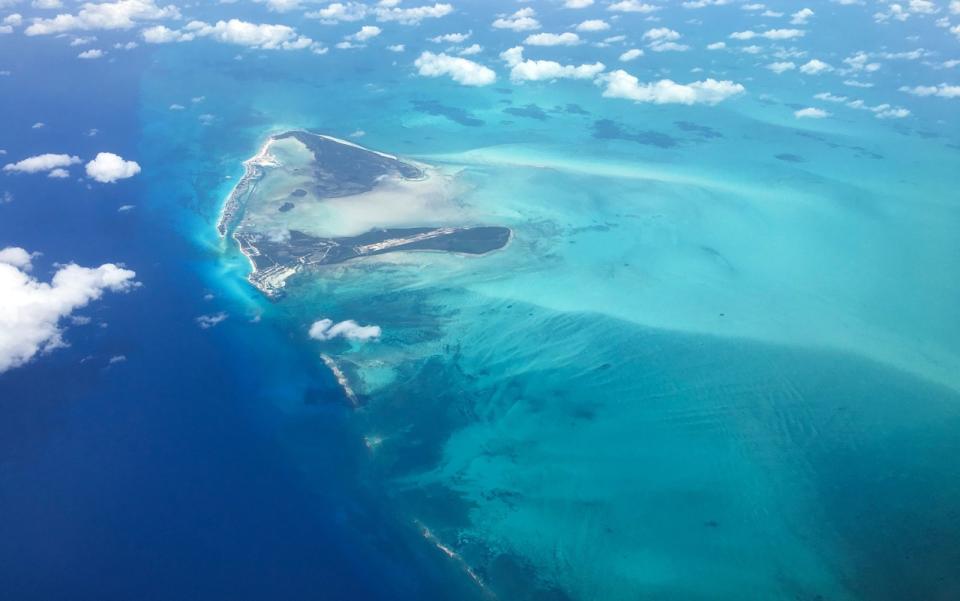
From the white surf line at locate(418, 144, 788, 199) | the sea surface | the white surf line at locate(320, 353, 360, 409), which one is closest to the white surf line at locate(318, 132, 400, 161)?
the white surf line at locate(418, 144, 788, 199)

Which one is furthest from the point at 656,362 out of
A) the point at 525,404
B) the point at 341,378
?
the point at 341,378

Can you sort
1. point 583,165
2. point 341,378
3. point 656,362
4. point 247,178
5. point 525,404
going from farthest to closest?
point 583,165 < point 247,178 < point 656,362 < point 341,378 < point 525,404

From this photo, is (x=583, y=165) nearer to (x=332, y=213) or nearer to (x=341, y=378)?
(x=332, y=213)

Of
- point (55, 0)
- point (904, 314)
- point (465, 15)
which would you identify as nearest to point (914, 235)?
point (904, 314)

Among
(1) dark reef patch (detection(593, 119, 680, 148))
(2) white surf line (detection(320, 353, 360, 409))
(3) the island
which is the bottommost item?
(2) white surf line (detection(320, 353, 360, 409))

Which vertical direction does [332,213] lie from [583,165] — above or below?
below

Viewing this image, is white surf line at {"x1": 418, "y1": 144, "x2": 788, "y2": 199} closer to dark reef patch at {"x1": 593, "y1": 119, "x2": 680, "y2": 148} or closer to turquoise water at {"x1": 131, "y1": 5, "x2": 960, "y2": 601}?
turquoise water at {"x1": 131, "y1": 5, "x2": 960, "y2": 601}
